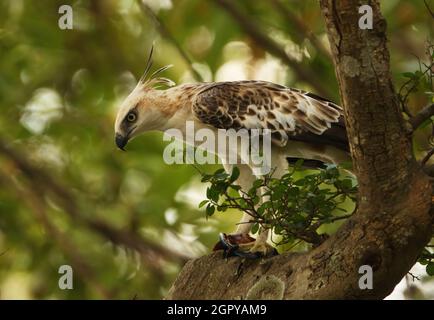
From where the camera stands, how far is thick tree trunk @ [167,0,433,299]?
385 cm

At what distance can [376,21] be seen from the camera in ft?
12.5

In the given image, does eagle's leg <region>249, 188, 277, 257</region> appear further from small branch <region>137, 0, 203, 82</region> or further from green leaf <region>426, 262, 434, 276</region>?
small branch <region>137, 0, 203, 82</region>

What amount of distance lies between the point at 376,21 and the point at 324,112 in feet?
6.31

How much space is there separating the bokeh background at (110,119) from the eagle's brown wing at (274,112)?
1433 mm

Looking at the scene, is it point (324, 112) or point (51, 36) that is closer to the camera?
point (324, 112)

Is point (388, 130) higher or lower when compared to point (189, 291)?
higher

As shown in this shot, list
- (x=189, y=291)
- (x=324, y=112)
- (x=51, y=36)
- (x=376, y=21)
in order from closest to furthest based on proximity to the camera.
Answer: (x=376, y=21)
(x=189, y=291)
(x=324, y=112)
(x=51, y=36)

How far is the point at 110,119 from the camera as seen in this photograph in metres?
8.25

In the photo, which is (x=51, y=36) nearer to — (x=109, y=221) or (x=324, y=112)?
(x=109, y=221)

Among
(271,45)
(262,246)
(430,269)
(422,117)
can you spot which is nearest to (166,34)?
(271,45)

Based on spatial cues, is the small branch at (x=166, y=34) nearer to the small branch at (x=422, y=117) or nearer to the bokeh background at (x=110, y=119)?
the bokeh background at (x=110, y=119)

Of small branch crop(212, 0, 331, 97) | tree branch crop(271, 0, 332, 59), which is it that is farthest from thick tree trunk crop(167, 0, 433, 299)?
tree branch crop(271, 0, 332, 59)
